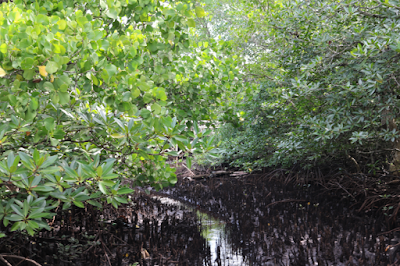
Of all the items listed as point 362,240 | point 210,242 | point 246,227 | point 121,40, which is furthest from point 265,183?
point 121,40

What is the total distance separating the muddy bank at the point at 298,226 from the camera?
321cm

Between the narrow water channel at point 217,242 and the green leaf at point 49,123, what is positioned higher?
the green leaf at point 49,123

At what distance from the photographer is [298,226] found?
4.30m

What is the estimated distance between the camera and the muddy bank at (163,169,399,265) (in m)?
3.21

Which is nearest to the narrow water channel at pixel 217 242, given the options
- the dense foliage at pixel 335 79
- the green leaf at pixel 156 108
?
the dense foliage at pixel 335 79

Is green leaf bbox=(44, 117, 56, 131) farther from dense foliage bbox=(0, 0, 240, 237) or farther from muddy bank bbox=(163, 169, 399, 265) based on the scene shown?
muddy bank bbox=(163, 169, 399, 265)

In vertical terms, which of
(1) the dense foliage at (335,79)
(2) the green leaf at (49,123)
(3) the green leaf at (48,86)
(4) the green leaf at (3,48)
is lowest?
(2) the green leaf at (49,123)

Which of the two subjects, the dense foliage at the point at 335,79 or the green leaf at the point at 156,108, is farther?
the dense foliage at the point at 335,79

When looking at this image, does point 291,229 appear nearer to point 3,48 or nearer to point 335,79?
point 335,79

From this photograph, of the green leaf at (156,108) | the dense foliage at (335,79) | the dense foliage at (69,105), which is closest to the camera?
the dense foliage at (69,105)

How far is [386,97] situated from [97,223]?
12.4 feet

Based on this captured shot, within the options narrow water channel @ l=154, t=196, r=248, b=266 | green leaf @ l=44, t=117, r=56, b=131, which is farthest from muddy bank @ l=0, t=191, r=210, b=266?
green leaf @ l=44, t=117, r=56, b=131

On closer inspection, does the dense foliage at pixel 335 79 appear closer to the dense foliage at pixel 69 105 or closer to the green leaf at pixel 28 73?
the dense foliage at pixel 69 105

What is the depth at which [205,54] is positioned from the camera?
10.9 ft
